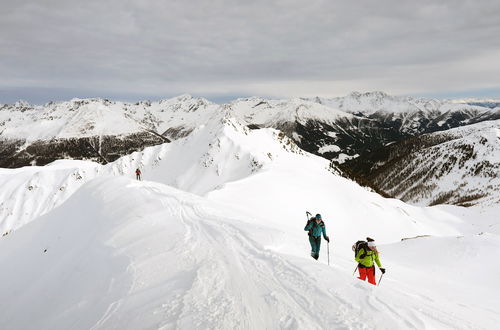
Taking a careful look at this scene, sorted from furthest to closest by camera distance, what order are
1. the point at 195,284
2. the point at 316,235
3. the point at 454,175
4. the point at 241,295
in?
1. the point at 454,175
2. the point at 316,235
3. the point at 195,284
4. the point at 241,295

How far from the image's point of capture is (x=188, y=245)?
41.4 feet

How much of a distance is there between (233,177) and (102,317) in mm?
60518

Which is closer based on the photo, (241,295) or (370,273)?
(241,295)

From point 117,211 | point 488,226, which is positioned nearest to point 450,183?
point 488,226

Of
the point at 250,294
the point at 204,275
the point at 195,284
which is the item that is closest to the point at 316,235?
the point at 250,294

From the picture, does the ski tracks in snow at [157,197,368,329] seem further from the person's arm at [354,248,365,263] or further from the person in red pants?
the person in red pants

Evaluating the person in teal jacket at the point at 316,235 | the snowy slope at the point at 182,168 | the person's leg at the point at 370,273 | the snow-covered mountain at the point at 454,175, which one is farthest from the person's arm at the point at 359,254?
the snow-covered mountain at the point at 454,175

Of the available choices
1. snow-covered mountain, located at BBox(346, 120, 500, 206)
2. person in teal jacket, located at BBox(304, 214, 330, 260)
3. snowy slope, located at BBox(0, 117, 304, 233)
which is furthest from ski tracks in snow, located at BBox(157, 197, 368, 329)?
snow-covered mountain, located at BBox(346, 120, 500, 206)

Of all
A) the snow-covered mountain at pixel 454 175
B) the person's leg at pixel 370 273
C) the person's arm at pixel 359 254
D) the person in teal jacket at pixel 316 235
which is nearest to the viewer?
the person's leg at pixel 370 273

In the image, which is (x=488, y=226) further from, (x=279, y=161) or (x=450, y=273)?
(x=450, y=273)

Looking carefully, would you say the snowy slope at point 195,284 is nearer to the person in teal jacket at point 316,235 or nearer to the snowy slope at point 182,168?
the person in teal jacket at point 316,235

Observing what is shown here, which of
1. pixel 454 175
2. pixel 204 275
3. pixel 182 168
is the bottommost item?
pixel 454 175

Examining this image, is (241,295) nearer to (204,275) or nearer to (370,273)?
(204,275)

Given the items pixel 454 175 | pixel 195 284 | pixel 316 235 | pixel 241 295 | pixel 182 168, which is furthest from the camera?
pixel 454 175
